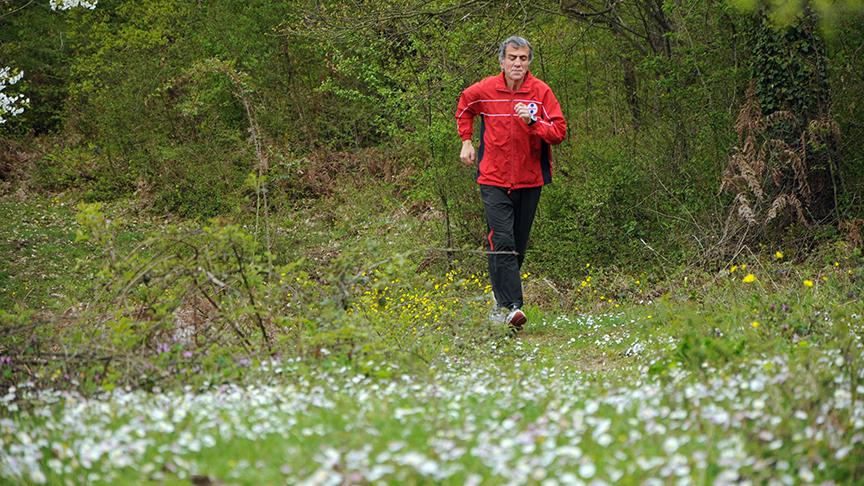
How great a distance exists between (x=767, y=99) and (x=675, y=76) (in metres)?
1.59

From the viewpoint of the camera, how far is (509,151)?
294 inches

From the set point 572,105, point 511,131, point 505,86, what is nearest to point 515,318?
point 511,131

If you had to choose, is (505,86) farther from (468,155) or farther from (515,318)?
(515,318)

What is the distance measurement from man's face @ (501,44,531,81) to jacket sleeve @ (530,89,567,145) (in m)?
→ 0.31

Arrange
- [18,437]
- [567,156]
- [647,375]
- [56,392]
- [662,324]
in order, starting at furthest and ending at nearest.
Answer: [567,156]
[662,324]
[647,375]
[56,392]
[18,437]

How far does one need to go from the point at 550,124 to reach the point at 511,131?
34cm

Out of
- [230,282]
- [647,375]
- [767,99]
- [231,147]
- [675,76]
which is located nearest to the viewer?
[647,375]

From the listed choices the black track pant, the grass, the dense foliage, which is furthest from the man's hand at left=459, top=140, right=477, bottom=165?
the grass

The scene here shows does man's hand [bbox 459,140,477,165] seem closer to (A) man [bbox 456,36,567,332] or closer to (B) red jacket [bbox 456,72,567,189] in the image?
(A) man [bbox 456,36,567,332]

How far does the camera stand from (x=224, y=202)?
61.9 feet

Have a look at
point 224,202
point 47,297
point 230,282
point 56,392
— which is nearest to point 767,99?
point 230,282

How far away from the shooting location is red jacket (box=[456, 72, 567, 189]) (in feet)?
24.4

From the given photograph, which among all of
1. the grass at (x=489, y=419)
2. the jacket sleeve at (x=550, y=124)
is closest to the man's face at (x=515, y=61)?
the jacket sleeve at (x=550, y=124)

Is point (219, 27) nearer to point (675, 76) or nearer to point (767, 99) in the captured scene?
point (675, 76)
